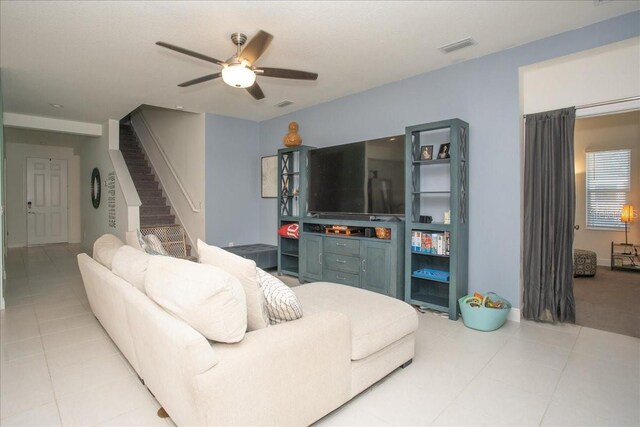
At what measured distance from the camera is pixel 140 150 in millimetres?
7844

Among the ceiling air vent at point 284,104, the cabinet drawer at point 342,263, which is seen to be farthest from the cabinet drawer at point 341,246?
the ceiling air vent at point 284,104

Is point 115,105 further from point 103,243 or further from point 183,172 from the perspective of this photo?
point 103,243

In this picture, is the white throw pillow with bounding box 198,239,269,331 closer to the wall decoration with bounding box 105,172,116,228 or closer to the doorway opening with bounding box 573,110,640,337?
the doorway opening with bounding box 573,110,640,337

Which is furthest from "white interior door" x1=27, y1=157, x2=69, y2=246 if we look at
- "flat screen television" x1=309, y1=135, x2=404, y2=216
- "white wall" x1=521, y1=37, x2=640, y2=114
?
"white wall" x1=521, y1=37, x2=640, y2=114

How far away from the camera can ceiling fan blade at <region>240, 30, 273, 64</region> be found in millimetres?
2340

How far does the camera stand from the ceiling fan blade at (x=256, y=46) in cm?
234

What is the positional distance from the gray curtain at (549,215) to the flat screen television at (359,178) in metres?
1.24

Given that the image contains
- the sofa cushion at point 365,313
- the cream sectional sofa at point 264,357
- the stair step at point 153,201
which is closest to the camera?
the cream sectional sofa at point 264,357

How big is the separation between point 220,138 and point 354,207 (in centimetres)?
270

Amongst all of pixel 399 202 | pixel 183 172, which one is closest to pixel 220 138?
pixel 183 172

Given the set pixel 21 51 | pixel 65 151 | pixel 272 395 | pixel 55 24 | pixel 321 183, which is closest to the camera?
pixel 272 395

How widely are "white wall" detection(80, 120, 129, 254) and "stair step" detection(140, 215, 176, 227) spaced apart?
385 mm

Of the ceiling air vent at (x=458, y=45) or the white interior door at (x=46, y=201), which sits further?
the white interior door at (x=46, y=201)

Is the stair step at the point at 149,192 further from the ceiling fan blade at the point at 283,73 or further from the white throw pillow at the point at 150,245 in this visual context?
the ceiling fan blade at the point at 283,73
